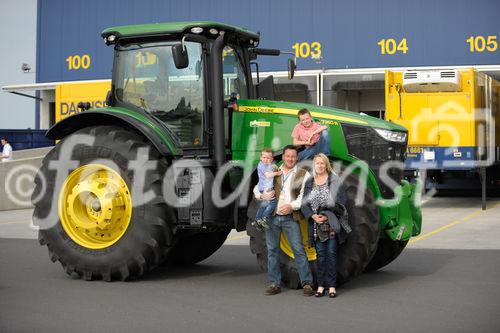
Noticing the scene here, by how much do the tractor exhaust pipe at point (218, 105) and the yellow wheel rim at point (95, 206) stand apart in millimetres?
1128

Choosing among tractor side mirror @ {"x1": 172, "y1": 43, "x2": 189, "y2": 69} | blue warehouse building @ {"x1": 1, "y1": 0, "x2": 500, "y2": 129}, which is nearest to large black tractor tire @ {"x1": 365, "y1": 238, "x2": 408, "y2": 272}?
tractor side mirror @ {"x1": 172, "y1": 43, "x2": 189, "y2": 69}

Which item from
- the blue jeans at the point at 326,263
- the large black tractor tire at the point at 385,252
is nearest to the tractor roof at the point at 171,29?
the blue jeans at the point at 326,263

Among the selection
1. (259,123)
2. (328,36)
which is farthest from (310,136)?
(328,36)

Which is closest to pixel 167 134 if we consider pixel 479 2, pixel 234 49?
pixel 234 49

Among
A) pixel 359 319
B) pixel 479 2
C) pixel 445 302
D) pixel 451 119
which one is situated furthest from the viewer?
pixel 479 2

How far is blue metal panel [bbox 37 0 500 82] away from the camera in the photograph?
29.4 metres

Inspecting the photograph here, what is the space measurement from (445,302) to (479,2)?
875 inches

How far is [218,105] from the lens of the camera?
9.84 m

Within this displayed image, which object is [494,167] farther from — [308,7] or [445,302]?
[445,302]

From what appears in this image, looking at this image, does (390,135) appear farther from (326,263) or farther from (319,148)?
(326,263)

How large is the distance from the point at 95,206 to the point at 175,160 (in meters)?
1.05

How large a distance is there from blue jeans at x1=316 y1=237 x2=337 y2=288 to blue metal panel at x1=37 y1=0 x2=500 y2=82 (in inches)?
853

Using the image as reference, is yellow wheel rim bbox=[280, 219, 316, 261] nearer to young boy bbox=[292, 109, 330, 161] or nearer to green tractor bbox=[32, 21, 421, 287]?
green tractor bbox=[32, 21, 421, 287]

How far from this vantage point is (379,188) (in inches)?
376
